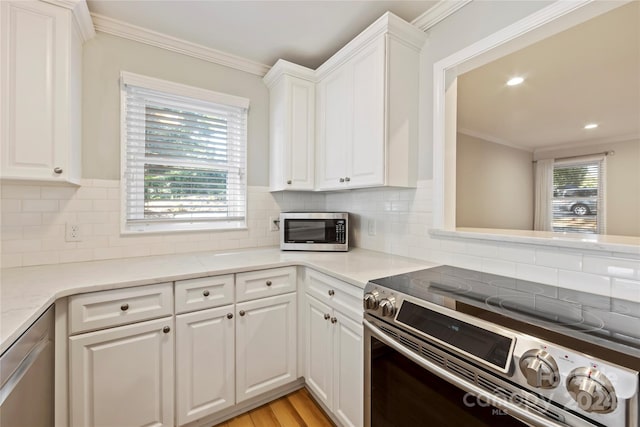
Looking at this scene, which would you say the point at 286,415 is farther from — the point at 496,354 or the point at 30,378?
the point at 496,354

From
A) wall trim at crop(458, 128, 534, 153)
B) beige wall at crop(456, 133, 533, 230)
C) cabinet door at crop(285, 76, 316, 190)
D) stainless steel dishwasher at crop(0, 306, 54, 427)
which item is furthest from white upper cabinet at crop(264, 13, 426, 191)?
wall trim at crop(458, 128, 534, 153)

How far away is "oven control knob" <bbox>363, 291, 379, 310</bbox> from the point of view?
1.17 m

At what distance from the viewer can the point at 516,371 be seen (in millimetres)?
728

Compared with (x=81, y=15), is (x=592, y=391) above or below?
below

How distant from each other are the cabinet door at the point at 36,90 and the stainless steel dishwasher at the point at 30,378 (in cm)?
76

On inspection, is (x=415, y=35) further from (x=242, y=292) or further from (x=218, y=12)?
(x=242, y=292)

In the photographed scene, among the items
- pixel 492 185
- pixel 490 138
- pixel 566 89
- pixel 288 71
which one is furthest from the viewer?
pixel 492 185

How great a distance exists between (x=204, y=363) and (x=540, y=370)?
1.48 meters

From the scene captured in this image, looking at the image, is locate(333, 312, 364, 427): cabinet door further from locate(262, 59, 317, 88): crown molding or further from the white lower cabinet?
locate(262, 59, 317, 88): crown molding

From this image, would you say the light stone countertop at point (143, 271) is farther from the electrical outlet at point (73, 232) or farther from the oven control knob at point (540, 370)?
the oven control knob at point (540, 370)

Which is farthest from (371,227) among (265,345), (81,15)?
(81,15)

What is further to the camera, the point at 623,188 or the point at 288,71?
the point at 623,188

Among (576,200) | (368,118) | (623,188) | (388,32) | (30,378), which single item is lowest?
(30,378)

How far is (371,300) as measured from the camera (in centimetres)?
118
